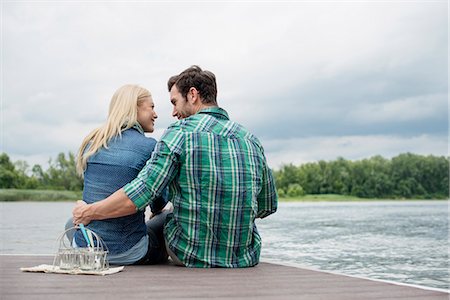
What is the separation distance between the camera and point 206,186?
3.51 metres

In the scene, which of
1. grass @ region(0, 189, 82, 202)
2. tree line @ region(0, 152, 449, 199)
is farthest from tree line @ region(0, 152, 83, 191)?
tree line @ region(0, 152, 449, 199)

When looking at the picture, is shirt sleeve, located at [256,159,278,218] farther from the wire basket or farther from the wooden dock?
the wire basket

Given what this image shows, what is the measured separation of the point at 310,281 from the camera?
3236mm

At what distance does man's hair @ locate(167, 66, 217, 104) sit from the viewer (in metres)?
3.70

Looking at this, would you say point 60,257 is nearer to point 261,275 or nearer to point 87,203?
point 87,203

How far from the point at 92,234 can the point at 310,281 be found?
3.82 feet

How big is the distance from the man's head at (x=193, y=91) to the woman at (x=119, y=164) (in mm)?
209

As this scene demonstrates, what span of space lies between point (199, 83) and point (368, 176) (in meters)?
64.6

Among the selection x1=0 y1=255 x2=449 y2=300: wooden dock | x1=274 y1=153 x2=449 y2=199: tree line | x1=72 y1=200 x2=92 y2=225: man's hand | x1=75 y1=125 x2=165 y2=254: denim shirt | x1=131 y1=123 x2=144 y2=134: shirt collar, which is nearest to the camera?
x1=0 y1=255 x2=449 y2=300: wooden dock

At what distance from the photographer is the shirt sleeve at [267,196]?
3812 millimetres

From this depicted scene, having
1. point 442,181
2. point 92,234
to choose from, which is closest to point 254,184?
point 92,234

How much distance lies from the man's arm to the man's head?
644 mm

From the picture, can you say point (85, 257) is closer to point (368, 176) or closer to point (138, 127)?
point (138, 127)

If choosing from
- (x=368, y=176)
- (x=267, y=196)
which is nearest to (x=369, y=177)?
(x=368, y=176)
